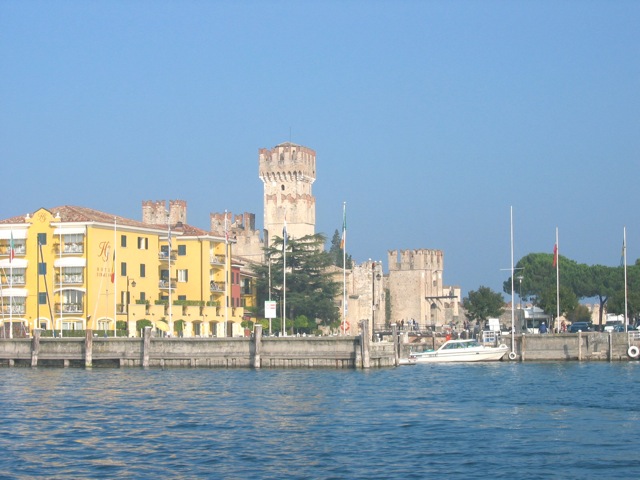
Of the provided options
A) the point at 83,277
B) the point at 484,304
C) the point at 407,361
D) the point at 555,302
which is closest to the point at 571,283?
the point at 484,304

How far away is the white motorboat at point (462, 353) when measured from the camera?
3066 inches

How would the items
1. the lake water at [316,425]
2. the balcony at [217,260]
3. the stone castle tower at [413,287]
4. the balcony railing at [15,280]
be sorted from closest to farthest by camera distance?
the lake water at [316,425] → the balcony railing at [15,280] → the balcony at [217,260] → the stone castle tower at [413,287]

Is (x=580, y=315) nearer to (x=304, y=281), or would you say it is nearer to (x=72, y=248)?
(x=304, y=281)

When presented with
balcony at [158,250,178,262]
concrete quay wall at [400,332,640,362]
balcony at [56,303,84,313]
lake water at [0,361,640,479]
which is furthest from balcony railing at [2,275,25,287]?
concrete quay wall at [400,332,640,362]

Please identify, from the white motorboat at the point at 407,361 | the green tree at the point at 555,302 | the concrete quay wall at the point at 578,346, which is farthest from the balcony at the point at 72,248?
the green tree at the point at 555,302

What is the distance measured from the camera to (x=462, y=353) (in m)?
77.9

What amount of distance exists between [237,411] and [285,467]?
1290 cm

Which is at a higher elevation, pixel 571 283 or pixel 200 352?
pixel 571 283

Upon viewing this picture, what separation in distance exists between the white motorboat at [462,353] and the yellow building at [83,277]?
597 inches

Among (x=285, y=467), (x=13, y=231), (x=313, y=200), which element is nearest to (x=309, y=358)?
(x=13, y=231)

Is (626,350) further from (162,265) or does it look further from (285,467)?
(285,467)

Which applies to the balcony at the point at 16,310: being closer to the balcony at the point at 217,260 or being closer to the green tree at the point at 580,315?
the balcony at the point at 217,260

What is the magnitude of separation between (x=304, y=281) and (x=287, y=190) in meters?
23.9

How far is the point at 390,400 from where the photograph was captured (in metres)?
50.9
